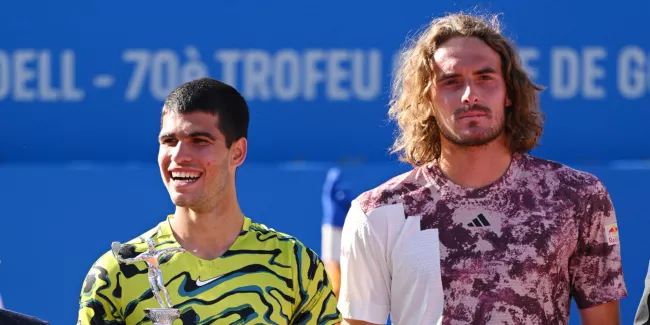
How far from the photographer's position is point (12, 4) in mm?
5590

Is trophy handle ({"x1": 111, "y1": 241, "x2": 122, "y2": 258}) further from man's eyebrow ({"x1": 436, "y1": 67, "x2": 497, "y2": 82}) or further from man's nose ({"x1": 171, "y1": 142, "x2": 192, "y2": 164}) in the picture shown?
man's eyebrow ({"x1": 436, "y1": 67, "x2": 497, "y2": 82})

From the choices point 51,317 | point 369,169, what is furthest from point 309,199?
point 51,317

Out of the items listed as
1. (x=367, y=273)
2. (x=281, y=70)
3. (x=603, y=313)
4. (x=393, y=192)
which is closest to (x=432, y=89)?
(x=393, y=192)

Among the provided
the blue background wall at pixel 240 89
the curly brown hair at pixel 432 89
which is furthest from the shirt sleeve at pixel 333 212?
the curly brown hair at pixel 432 89

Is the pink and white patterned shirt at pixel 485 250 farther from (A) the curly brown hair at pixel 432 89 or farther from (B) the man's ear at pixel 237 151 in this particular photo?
(B) the man's ear at pixel 237 151

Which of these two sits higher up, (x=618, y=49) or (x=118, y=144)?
(x=618, y=49)

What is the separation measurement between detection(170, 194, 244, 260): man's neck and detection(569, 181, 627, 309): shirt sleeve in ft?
2.95

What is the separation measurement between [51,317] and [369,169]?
1677 millimetres

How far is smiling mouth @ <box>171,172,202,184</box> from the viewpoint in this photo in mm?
2688

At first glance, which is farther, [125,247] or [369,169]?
[369,169]

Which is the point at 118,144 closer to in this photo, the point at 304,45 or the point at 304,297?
the point at 304,45

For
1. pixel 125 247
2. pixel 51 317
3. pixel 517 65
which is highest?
pixel 517 65

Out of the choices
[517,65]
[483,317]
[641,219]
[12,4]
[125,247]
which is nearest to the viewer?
[125,247]

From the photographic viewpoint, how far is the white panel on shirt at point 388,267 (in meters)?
2.87
